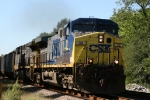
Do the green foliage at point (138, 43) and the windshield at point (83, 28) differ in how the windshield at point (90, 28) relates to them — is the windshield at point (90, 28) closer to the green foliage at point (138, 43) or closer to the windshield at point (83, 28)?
the windshield at point (83, 28)

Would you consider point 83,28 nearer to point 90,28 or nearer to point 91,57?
point 90,28

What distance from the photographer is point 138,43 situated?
32.8 m

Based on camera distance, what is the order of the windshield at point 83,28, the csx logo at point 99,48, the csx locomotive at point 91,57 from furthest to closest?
the windshield at point 83,28, the csx logo at point 99,48, the csx locomotive at point 91,57

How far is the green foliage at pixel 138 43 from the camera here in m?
31.3

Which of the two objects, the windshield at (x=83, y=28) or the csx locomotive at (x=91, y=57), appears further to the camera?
the windshield at (x=83, y=28)

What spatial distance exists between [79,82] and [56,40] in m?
4.56

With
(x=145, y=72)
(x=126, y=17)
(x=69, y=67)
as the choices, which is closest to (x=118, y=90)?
(x=69, y=67)

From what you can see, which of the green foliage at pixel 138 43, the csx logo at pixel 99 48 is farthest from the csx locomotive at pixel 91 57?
the green foliage at pixel 138 43

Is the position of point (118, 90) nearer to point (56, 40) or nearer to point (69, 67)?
point (69, 67)

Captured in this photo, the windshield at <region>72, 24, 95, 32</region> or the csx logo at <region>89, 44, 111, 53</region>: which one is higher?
the windshield at <region>72, 24, 95, 32</region>

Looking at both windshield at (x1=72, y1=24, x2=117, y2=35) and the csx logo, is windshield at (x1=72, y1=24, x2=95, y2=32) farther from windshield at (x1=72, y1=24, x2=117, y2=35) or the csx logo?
the csx logo

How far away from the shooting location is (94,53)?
45.9 ft

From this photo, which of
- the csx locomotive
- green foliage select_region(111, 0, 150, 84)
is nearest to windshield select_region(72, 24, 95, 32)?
the csx locomotive

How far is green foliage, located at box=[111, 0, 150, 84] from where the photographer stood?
103 feet
